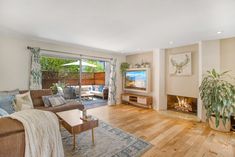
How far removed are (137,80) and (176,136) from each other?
3.23 meters

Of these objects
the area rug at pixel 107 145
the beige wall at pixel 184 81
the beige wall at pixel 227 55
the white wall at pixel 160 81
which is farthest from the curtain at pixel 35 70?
the beige wall at pixel 227 55

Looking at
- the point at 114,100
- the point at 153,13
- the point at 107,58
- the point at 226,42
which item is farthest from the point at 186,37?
the point at 114,100

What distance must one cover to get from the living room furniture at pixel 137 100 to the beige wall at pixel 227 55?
2574mm

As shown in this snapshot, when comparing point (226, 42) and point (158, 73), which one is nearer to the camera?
point (226, 42)

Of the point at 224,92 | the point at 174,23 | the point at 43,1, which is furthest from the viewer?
the point at 224,92

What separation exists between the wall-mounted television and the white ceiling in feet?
6.97

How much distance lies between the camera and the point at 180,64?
15.6 feet

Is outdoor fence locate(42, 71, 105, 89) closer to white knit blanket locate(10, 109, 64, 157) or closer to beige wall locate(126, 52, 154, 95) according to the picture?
beige wall locate(126, 52, 154, 95)

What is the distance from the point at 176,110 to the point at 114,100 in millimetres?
2511

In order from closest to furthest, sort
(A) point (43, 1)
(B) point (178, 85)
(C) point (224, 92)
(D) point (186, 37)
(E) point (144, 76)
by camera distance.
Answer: (A) point (43, 1)
(C) point (224, 92)
(D) point (186, 37)
(B) point (178, 85)
(E) point (144, 76)

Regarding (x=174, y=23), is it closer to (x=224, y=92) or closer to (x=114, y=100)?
(x=224, y=92)

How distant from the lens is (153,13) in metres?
2.35

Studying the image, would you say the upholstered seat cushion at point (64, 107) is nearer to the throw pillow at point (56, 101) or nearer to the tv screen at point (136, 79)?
the throw pillow at point (56, 101)

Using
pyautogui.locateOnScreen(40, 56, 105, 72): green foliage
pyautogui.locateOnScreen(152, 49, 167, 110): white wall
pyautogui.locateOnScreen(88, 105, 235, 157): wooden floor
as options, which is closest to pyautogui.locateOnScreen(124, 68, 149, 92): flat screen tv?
pyautogui.locateOnScreen(152, 49, 167, 110): white wall
